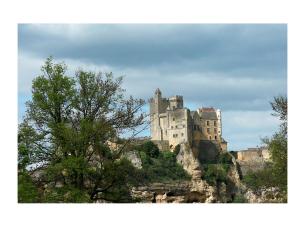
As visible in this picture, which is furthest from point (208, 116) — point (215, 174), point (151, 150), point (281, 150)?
point (281, 150)

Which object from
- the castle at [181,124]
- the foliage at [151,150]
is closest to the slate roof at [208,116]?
the castle at [181,124]

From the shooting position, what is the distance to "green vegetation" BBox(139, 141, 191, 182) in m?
61.4

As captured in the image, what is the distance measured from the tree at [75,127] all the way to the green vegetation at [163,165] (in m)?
42.9

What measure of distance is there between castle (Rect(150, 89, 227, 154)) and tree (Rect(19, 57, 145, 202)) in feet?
182

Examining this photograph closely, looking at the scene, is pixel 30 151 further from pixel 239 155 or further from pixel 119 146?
pixel 239 155

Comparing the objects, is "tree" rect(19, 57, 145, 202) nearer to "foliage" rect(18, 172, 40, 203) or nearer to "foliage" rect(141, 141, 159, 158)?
"foliage" rect(18, 172, 40, 203)

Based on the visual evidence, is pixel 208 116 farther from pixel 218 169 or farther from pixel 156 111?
pixel 218 169

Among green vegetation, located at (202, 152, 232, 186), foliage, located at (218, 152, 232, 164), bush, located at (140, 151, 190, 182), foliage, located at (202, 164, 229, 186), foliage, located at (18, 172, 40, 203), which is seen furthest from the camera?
foliage, located at (218, 152, 232, 164)

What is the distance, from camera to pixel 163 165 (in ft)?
214

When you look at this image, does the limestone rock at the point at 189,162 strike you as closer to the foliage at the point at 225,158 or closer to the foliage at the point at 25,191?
the foliage at the point at 225,158

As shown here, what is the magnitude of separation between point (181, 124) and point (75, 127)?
58.2 m

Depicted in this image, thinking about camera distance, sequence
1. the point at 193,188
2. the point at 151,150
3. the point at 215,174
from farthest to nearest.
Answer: the point at 215,174, the point at 151,150, the point at 193,188

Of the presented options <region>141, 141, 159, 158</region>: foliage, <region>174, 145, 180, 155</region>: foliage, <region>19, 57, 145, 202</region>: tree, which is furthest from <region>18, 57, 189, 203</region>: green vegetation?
<region>174, 145, 180, 155</region>: foliage
